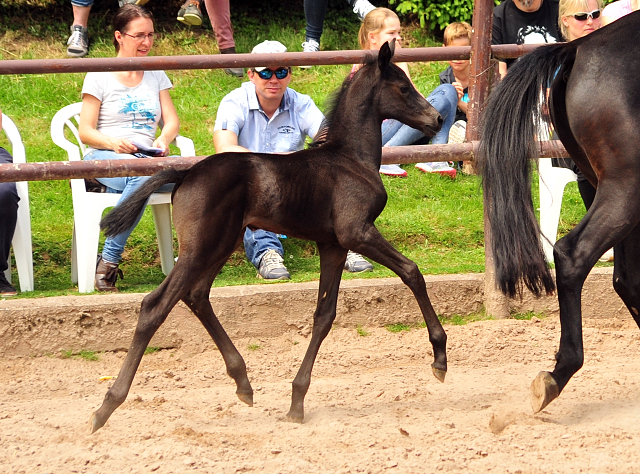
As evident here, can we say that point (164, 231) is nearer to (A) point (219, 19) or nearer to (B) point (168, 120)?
(B) point (168, 120)

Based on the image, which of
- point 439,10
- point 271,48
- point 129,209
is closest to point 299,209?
point 129,209

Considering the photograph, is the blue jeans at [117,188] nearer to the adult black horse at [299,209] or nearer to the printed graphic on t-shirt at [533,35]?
the adult black horse at [299,209]

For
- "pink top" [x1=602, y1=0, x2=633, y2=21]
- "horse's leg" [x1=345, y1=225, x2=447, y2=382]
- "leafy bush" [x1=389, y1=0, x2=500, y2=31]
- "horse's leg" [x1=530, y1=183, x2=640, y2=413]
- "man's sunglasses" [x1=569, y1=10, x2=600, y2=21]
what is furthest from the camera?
"leafy bush" [x1=389, y1=0, x2=500, y2=31]

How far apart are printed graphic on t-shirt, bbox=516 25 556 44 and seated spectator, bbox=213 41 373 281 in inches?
88.5

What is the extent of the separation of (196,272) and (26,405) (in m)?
1.12

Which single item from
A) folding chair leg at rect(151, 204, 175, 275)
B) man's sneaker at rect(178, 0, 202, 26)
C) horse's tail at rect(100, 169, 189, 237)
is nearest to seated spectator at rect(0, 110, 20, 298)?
folding chair leg at rect(151, 204, 175, 275)

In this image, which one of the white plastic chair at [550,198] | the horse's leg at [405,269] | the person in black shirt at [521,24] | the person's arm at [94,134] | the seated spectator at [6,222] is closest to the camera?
the horse's leg at [405,269]

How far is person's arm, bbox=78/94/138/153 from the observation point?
5.08 metres

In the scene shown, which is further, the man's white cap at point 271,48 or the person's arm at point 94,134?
the man's white cap at point 271,48

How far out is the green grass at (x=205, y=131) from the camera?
5.64 m

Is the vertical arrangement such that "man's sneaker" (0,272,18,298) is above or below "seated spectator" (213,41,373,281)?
below

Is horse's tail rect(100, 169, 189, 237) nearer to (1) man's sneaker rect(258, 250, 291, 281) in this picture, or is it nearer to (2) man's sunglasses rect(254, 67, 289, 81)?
(1) man's sneaker rect(258, 250, 291, 281)

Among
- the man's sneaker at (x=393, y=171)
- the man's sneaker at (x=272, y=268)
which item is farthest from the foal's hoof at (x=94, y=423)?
the man's sneaker at (x=393, y=171)

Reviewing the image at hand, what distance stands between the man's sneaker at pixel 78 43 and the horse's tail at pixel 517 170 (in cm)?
562
